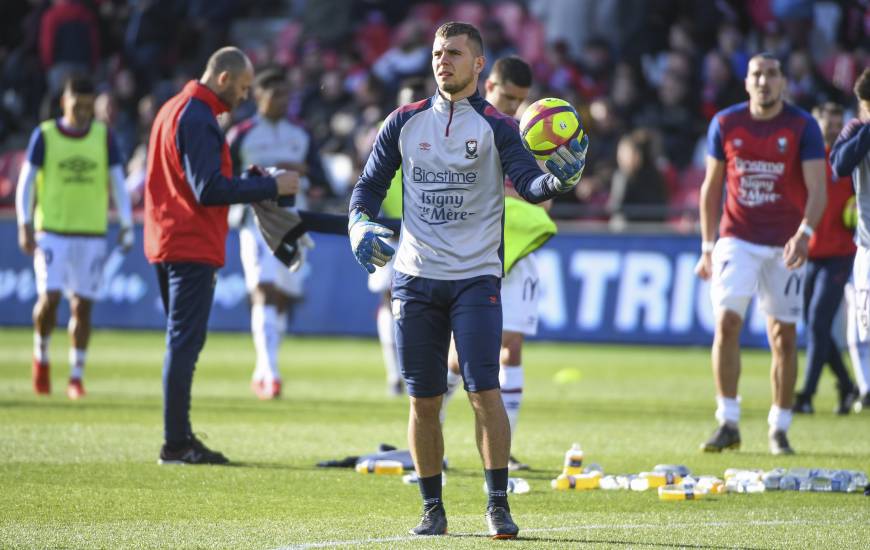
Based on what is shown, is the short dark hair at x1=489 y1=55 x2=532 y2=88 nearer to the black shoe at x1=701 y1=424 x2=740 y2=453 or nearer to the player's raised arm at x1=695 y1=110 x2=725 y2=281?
the player's raised arm at x1=695 y1=110 x2=725 y2=281

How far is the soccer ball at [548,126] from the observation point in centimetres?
745

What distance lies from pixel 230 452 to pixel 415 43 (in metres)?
15.3

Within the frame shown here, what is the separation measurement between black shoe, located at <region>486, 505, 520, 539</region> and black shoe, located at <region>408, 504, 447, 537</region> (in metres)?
0.25

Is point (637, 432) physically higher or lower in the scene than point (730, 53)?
lower

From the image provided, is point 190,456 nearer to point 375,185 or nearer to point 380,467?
point 380,467

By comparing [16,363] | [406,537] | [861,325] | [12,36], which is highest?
[12,36]

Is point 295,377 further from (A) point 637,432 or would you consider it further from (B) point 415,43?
(B) point 415,43

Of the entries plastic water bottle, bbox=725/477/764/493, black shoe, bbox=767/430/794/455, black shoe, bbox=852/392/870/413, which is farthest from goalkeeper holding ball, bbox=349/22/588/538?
black shoe, bbox=852/392/870/413

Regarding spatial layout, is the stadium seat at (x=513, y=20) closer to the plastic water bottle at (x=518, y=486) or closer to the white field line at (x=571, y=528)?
the plastic water bottle at (x=518, y=486)

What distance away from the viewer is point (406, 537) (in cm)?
728

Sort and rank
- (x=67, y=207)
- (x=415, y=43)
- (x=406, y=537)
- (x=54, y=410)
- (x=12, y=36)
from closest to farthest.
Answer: (x=406, y=537) → (x=54, y=410) → (x=67, y=207) → (x=415, y=43) → (x=12, y=36)

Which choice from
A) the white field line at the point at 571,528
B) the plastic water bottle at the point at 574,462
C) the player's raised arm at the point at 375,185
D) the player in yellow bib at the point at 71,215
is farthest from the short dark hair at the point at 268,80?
the white field line at the point at 571,528

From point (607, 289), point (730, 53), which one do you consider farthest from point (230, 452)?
point (730, 53)

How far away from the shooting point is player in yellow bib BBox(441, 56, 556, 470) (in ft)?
32.4
